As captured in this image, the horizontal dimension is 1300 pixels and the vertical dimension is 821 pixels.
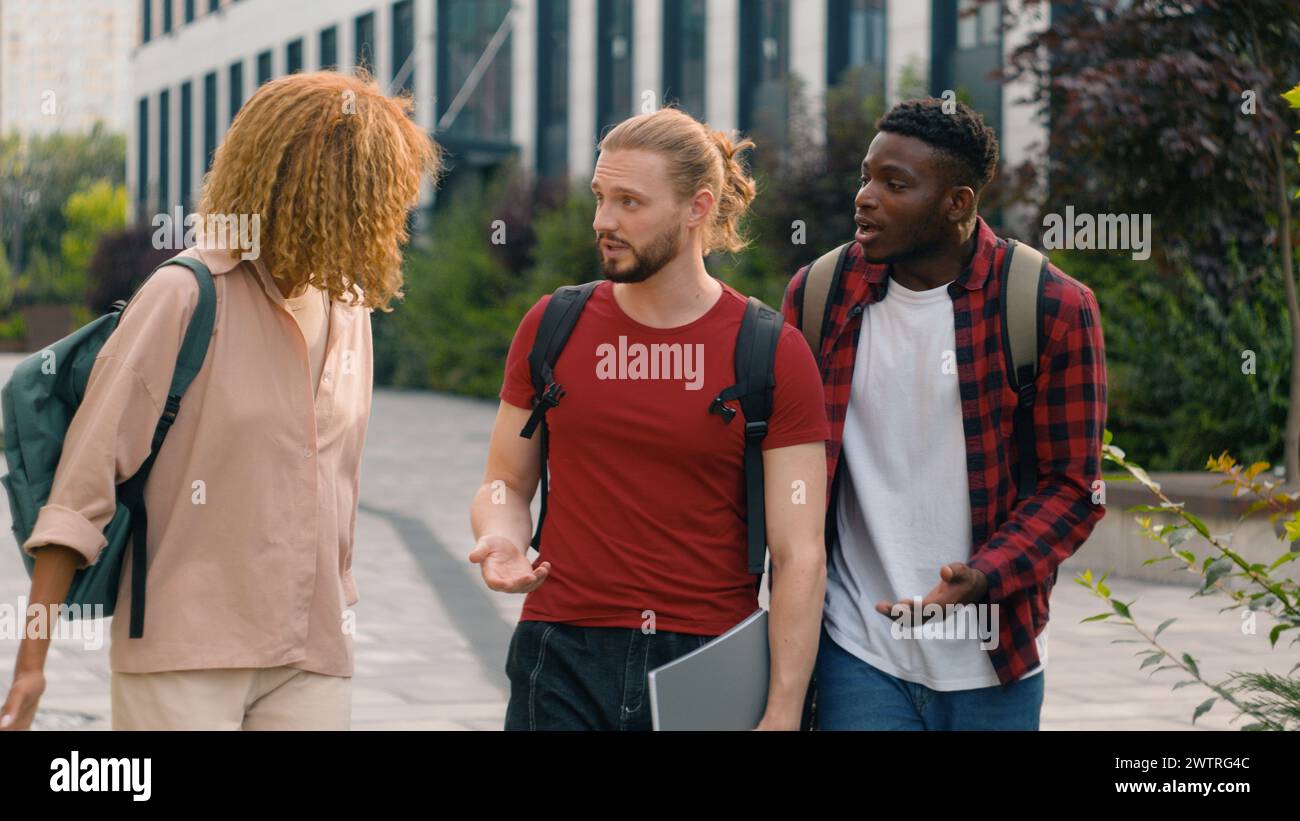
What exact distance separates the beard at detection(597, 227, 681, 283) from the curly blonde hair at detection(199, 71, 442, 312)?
409 millimetres

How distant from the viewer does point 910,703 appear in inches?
128

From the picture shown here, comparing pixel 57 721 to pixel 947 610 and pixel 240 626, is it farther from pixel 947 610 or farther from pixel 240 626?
pixel 947 610

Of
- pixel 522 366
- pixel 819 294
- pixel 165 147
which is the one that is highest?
pixel 165 147

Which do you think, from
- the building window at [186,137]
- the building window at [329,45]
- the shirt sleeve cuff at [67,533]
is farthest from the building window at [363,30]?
the shirt sleeve cuff at [67,533]

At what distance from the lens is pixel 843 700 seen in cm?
324

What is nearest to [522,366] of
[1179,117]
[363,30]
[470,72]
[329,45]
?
[1179,117]

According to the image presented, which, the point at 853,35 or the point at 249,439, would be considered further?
the point at 853,35

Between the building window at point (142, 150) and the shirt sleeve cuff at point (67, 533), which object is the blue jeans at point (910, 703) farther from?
the building window at point (142, 150)

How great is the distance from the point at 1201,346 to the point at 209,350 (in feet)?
33.0

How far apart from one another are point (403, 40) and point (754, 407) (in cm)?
3653

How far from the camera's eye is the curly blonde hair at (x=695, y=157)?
10.2ft

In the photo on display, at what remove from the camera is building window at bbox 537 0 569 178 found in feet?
108

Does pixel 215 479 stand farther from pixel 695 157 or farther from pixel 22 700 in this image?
pixel 695 157

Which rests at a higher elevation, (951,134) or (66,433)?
(951,134)
